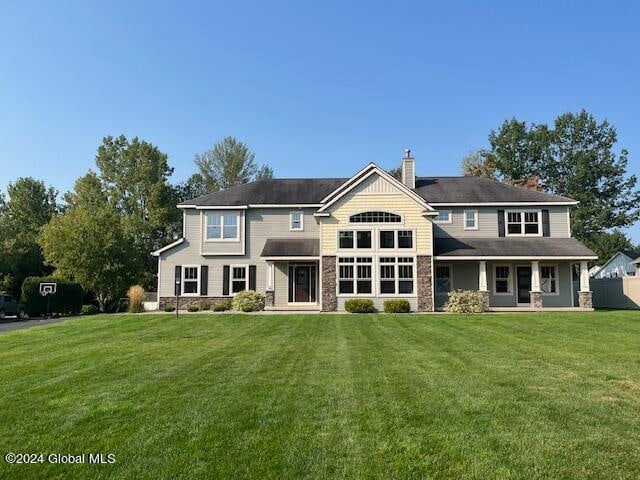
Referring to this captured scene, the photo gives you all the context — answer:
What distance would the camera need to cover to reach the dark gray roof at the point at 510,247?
2462 centimetres

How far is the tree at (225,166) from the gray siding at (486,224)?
2750 centimetres

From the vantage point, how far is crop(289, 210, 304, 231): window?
28.0 metres

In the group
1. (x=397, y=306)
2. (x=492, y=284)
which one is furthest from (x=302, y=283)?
(x=492, y=284)

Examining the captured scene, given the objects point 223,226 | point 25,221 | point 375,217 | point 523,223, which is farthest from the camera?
point 25,221

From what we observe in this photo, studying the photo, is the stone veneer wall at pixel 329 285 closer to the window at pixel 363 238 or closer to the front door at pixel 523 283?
the window at pixel 363 238

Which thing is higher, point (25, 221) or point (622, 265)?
point (25, 221)

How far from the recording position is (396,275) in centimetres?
2402

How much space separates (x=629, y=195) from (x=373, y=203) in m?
33.6

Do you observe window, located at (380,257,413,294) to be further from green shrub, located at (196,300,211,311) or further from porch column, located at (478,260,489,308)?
green shrub, located at (196,300,211,311)

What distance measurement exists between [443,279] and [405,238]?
3.87 m

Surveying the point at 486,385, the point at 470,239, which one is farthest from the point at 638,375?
the point at 470,239

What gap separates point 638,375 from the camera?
306 inches

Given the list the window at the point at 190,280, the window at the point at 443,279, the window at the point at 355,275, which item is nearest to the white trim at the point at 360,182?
the window at the point at 355,275

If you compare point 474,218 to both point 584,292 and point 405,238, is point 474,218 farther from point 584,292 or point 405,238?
point 584,292
